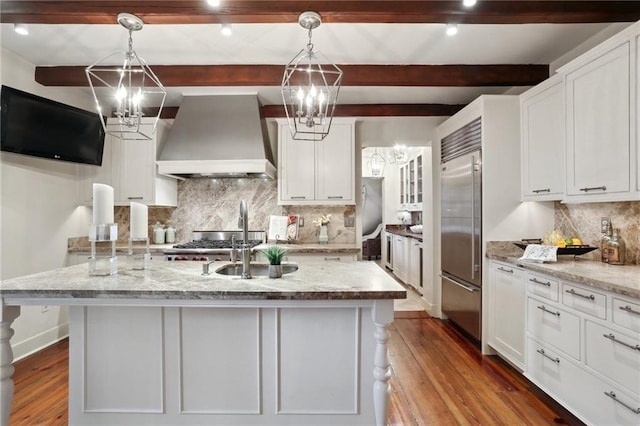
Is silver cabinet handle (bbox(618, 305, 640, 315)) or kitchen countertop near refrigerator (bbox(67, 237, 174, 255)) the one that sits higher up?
kitchen countertop near refrigerator (bbox(67, 237, 174, 255))

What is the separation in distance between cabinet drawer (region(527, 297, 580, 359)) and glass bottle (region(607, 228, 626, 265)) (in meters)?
0.61

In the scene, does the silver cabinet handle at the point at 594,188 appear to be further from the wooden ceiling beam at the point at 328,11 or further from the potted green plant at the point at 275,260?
the potted green plant at the point at 275,260

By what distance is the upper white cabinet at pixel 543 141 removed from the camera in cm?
250

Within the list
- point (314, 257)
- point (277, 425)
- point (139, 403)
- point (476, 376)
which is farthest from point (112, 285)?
point (476, 376)

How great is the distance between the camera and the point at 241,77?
3.04 m

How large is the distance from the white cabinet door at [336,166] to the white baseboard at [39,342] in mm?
3070

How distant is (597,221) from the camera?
8.33ft

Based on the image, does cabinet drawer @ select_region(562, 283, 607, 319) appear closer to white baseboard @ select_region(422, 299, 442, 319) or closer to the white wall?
white baseboard @ select_region(422, 299, 442, 319)

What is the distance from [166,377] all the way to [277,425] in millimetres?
686

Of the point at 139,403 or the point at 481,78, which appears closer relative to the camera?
the point at 139,403

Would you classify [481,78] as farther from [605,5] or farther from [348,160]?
[348,160]

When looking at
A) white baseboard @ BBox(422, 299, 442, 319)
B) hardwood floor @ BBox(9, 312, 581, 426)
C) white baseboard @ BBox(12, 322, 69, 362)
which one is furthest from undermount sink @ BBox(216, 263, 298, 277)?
white baseboard @ BBox(422, 299, 442, 319)

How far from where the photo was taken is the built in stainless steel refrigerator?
3.05 meters

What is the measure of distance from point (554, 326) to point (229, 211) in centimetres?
348
